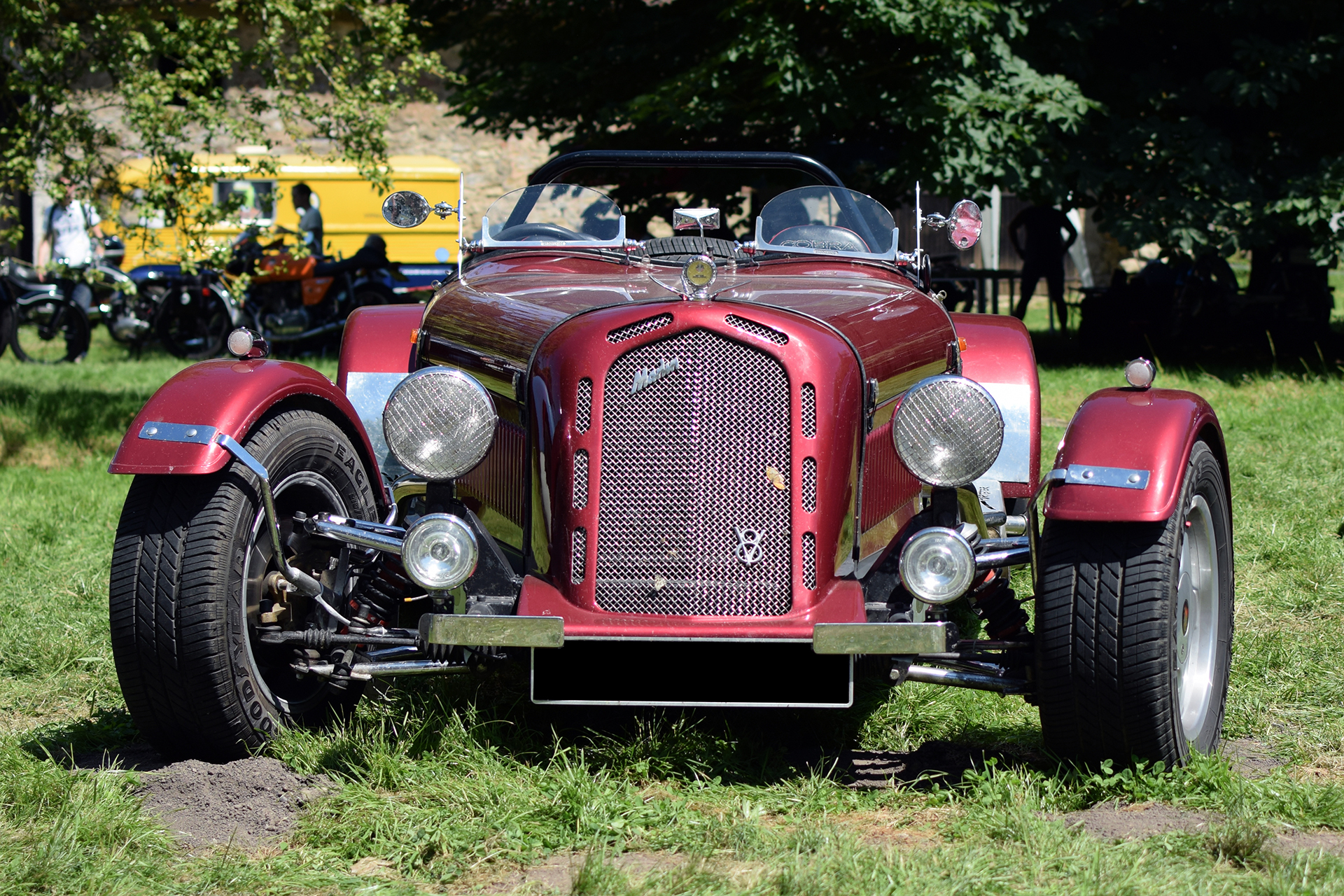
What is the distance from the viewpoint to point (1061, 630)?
3.41m

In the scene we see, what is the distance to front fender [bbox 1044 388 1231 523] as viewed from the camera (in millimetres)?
3410

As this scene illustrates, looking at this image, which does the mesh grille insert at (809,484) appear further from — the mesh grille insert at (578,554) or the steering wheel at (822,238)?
the steering wheel at (822,238)

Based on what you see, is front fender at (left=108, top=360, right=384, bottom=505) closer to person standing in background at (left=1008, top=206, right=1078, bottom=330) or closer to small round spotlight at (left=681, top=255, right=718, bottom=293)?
small round spotlight at (left=681, top=255, right=718, bottom=293)

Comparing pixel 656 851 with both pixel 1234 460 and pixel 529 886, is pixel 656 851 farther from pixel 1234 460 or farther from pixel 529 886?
pixel 1234 460

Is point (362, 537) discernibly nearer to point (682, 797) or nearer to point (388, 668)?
point (388, 668)

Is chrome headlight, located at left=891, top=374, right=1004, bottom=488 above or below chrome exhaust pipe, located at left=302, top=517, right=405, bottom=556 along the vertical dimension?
above

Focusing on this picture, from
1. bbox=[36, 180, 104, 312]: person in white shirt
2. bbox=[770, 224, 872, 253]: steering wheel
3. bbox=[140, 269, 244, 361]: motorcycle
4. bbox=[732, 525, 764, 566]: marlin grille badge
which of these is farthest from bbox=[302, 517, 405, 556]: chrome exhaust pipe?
bbox=[140, 269, 244, 361]: motorcycle

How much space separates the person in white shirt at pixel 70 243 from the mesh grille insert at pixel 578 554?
7.42 m

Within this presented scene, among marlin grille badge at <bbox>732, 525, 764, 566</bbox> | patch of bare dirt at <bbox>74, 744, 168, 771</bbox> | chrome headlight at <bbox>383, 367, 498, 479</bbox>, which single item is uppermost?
chrome headlight at <bbox>383, 367, 498, 479</bbox>

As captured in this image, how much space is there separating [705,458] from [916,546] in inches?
21.9

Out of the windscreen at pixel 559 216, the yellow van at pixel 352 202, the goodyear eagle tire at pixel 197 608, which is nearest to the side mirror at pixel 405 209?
the windscreen at pixel 559 216

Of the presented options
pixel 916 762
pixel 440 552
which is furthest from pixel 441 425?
pixel 916 762

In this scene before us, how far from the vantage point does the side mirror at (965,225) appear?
4.93m

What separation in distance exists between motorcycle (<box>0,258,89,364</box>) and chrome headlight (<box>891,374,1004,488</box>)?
44.6 ft
